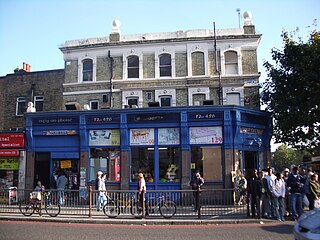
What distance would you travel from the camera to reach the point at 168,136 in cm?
1673

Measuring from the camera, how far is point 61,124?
17516 millimetres

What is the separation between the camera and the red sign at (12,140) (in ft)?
58.7

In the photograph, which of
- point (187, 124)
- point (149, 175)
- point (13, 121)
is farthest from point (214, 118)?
point (13, 121)

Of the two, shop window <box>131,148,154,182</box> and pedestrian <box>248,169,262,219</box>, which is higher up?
shop window <box>131,148,154,182</box>

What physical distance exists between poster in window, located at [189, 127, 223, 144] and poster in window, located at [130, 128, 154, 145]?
7.06 feet

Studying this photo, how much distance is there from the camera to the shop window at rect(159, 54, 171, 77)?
75.5 ft

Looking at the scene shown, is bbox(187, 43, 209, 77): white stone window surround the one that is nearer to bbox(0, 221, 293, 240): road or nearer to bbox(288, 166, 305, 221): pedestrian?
bbox(288, 166, 305, 221): pedestrian

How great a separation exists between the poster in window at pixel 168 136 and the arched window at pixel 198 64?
23.5 ft

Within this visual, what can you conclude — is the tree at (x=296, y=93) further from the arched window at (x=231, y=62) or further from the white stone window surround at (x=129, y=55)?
the white stone window surround at (x=129, y=55)

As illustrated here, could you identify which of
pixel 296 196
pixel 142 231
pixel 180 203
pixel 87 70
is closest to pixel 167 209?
pixel 180 203

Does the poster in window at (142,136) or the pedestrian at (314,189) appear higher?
the poster in window at (142,136)

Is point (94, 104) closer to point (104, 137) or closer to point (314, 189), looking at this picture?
point (104, 137)

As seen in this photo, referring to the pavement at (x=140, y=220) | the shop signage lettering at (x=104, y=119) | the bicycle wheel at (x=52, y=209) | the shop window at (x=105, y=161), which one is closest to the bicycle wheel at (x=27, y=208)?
the pavement at (x=140, y=220)

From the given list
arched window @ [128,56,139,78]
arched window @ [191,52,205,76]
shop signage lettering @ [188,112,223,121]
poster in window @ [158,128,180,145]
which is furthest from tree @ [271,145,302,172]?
poster in window @ [158,128,180,145]
